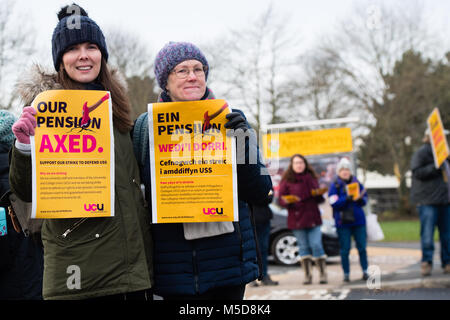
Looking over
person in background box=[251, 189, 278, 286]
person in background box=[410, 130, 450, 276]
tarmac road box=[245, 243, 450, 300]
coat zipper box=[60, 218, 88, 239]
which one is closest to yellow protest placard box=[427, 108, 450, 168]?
person in background box=[410, 130, 450, 276]

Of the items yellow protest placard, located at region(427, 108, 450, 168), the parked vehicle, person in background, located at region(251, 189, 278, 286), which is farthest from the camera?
the parked vehicle

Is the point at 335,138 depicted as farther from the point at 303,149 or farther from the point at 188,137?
the point at 188,137

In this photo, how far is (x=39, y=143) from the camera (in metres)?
2.19

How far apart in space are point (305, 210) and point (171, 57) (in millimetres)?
5605

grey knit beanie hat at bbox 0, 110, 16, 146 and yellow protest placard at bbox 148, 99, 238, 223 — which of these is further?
grey knit beanie hat at bbox 0, 110, 16, 146

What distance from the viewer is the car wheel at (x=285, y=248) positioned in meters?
10.2

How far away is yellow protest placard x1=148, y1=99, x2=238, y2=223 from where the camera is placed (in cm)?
237

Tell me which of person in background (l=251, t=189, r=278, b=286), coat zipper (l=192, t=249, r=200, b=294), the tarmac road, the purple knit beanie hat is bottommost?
the tarmac road

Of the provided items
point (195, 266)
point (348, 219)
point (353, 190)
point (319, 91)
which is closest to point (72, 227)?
point (195, 266)

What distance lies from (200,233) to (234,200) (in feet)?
0.73

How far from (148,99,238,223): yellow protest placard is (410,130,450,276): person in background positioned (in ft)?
19.5

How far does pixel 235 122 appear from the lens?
7.77ft
